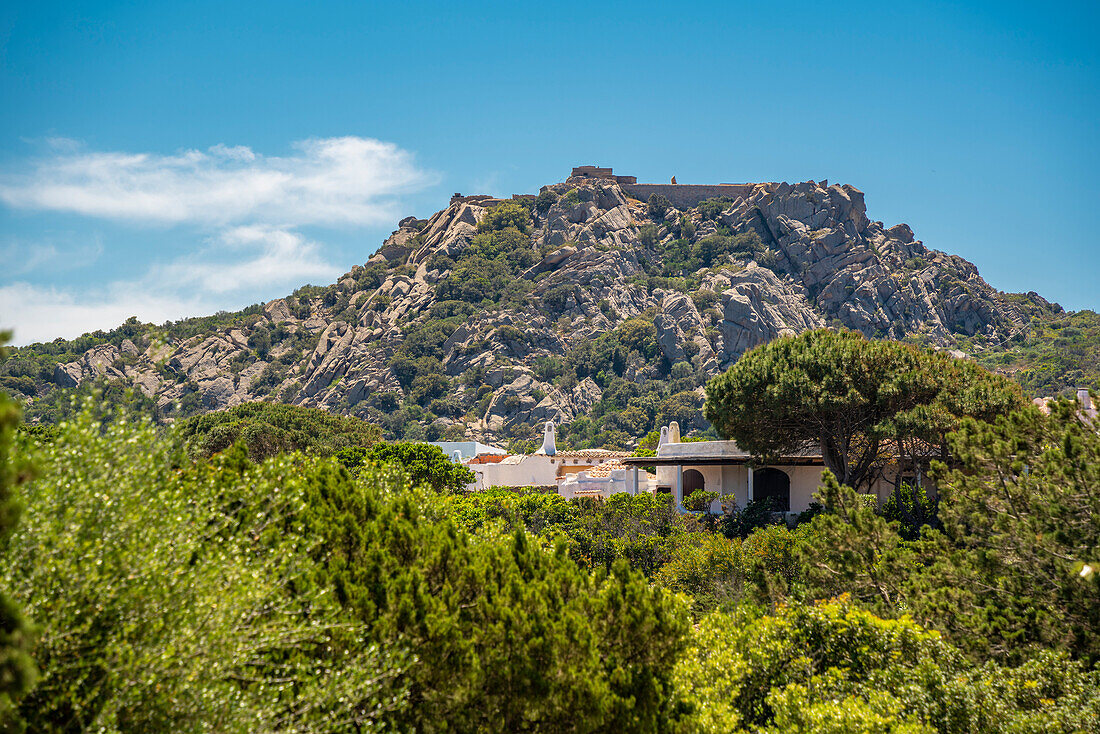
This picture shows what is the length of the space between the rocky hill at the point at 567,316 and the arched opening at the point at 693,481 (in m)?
43.0

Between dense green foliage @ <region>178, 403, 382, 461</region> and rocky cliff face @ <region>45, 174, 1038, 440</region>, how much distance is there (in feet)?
111

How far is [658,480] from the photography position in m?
35.6

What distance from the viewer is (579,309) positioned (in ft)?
320

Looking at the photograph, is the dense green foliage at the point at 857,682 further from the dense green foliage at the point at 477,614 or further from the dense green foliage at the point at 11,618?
the dense green foliage at the point at 11,618

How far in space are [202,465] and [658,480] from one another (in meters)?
27.9

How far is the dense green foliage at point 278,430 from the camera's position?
39.5 m

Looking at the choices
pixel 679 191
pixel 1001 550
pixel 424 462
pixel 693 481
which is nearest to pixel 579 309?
pixel 679 191

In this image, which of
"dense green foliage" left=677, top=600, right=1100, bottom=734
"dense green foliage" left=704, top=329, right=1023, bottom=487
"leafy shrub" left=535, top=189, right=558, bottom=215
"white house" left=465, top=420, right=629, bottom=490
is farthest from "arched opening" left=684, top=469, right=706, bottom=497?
"leafy shrub" left=535, top=189, right=558, bottom=215

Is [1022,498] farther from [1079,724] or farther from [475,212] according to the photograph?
[475,212]

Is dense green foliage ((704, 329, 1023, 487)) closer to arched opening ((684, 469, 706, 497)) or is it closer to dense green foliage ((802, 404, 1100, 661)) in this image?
arched opening ((684, 469, 706, 497))

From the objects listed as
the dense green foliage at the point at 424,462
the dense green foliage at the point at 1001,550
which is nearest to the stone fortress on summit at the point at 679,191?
the dense green foliage at the point at 424,462

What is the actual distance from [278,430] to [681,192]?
86.8m

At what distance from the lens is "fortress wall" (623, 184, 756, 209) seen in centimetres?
11856

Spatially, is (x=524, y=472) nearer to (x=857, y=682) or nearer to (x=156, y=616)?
(x=857, y=682)
